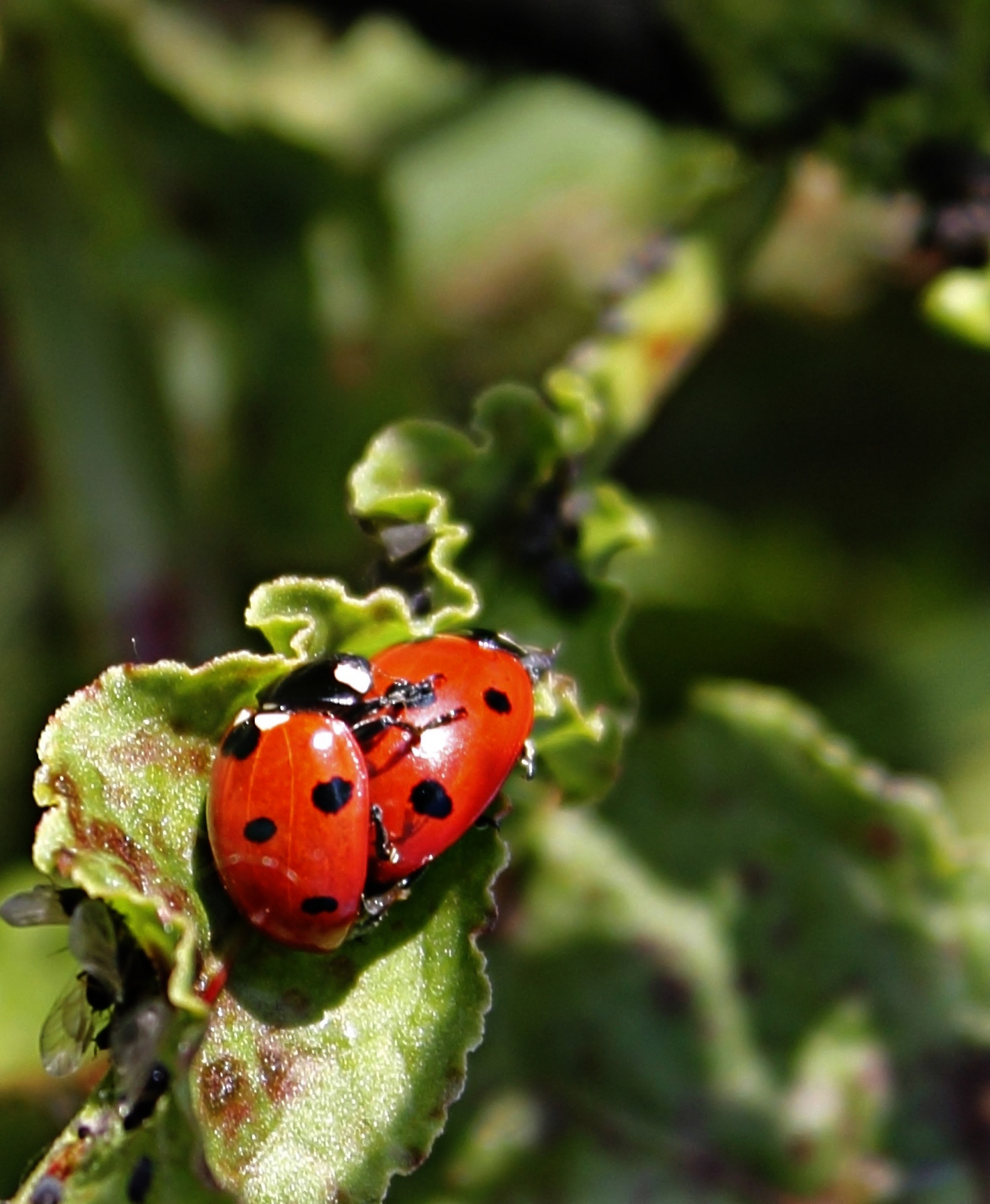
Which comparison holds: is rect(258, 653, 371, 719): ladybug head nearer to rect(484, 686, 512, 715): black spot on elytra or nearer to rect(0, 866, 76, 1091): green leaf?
rect(484, 686, 512, 715): black spot on elytra

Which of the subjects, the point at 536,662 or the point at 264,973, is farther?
the point at 536,662

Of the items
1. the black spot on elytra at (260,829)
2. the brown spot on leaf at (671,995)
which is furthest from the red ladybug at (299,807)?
the brown spot on leaf at (671,995)

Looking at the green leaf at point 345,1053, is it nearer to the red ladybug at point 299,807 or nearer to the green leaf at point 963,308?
the red ladybug at point 299,807

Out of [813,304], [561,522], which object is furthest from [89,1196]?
[813,304]

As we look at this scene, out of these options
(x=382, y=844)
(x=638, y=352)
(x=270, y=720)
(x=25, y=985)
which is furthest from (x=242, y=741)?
(x=25, y=985)

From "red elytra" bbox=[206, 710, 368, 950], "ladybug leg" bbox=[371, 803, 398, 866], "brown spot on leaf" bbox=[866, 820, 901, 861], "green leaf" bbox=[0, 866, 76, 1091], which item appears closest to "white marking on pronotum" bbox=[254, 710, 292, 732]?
"red elytra" bbox=[206, 710, 368, 950]

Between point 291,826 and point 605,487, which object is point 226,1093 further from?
point 605,487

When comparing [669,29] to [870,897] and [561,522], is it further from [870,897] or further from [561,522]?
[870,897]
